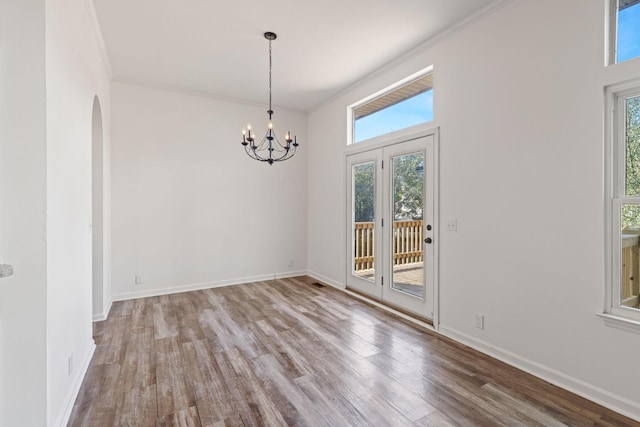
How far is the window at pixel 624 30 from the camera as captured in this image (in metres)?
2.00

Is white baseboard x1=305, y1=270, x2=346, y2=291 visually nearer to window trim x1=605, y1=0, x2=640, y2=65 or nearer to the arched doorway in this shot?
the arched doorway

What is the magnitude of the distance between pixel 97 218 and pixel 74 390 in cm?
204

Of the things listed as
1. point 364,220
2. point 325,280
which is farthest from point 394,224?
point 325,280

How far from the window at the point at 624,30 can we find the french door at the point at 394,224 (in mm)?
1498

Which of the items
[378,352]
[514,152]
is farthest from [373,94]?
[378,352]

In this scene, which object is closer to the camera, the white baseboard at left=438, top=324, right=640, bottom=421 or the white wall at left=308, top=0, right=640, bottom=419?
the white baseboard at left=438, top=324, right=640, bottom=421

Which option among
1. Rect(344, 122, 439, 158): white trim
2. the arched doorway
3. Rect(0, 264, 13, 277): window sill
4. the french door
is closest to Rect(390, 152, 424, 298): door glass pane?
the french door

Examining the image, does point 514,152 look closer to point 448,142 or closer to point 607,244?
point 448,142

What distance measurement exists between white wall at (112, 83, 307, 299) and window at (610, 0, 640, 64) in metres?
4.34

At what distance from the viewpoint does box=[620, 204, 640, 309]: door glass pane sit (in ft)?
6.52

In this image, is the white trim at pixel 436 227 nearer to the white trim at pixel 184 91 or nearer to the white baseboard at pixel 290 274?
the white baseboard at pixel 290 274

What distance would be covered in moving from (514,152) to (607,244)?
927mm

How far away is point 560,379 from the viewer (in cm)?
224

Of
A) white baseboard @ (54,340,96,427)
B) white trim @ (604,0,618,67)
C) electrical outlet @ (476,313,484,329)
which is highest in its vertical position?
white trim @ (604,0,618,67)
